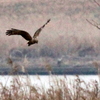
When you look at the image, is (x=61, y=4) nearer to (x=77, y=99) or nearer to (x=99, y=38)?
(x=99, y=38)

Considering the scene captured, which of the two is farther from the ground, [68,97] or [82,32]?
[82,32]

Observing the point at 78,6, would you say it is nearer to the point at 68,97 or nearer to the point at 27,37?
the point at 68,97

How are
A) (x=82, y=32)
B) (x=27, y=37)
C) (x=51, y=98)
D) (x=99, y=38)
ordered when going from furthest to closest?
1. (x=82, y=32)
2. (x=99, y=38)
3. (x=51, y=98)
4. (x=27, y=37)

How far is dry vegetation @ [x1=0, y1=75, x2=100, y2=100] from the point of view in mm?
8500

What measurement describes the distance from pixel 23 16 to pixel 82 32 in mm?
3077

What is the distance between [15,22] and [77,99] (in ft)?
80.9

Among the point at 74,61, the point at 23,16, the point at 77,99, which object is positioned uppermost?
the point at 23,16

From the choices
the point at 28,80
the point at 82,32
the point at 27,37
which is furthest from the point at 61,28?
the point at 27,37

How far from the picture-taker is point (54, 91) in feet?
28.6

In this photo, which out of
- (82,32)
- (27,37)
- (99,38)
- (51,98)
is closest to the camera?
(27,37)

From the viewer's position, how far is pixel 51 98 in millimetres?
8555

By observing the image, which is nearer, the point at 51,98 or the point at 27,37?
the point at 27,37

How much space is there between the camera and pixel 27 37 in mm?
6434

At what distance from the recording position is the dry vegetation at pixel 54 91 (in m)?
8.50
